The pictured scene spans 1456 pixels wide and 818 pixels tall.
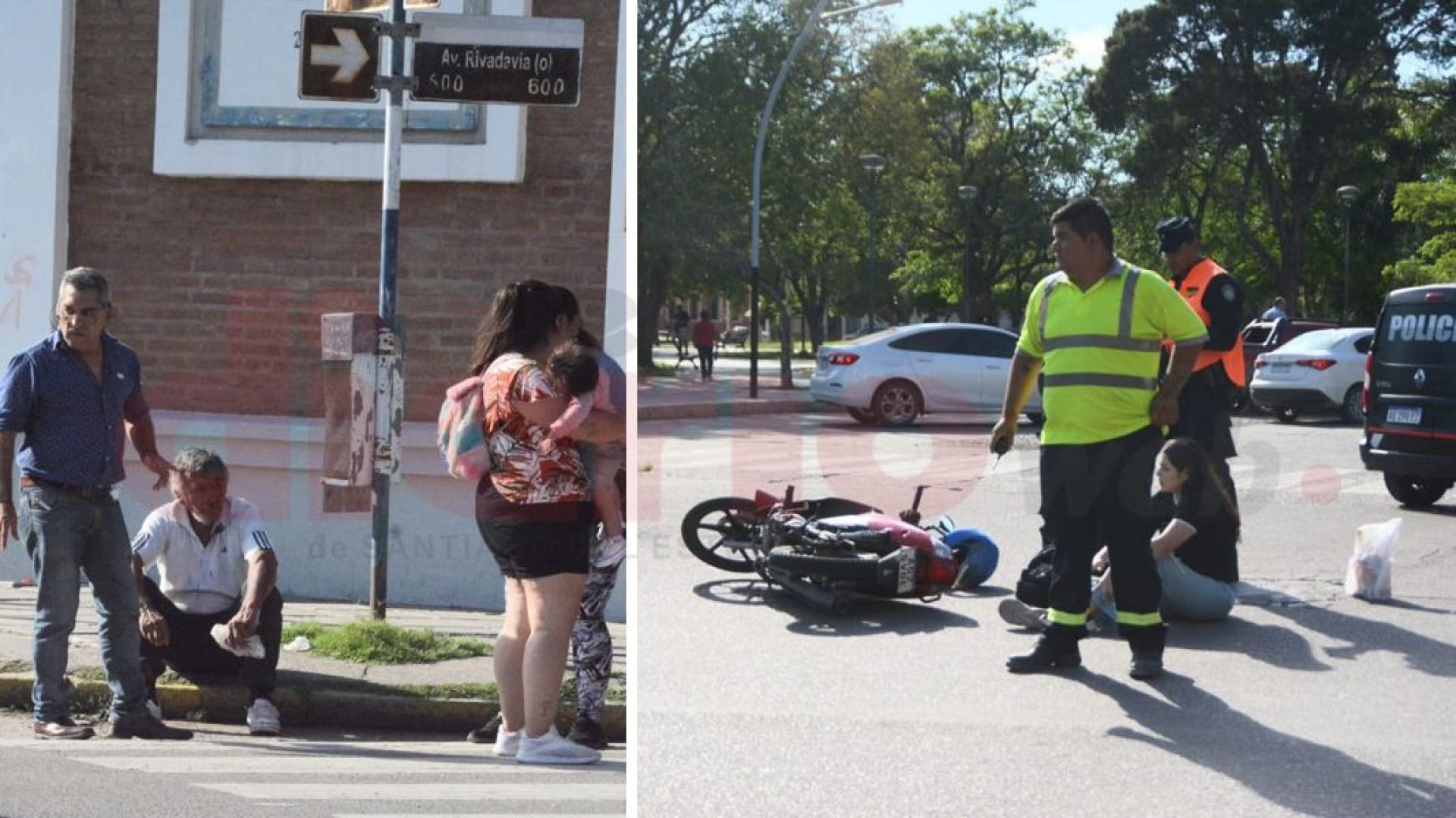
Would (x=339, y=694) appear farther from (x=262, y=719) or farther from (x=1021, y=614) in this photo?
(x=1021, y=614)

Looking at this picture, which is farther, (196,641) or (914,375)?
(914,375)

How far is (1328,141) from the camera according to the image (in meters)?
39.2

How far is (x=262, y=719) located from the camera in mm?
7531

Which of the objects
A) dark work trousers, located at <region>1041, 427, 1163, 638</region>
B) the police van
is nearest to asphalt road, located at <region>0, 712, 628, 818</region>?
dark work trousers, located at <region>1041, 427, 1163, 638</region>

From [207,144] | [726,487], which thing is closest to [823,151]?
[726,487]

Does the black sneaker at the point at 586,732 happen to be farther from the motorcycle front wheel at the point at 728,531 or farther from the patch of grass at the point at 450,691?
the motorcycle front wheel at the point at 728,531

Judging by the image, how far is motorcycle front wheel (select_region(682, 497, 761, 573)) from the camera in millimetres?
9578

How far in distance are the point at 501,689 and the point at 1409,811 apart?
115 inches

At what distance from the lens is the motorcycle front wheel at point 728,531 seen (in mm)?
9578

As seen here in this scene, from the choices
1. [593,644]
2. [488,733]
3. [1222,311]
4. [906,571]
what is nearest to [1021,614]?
[906,571]

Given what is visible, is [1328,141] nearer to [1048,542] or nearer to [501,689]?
[1048,542]

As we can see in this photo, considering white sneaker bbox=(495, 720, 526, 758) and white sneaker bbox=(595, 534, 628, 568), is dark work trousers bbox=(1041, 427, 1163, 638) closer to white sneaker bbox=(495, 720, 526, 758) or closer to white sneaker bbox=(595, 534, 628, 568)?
white sneaker bbox=(595, 534, 628, 568)

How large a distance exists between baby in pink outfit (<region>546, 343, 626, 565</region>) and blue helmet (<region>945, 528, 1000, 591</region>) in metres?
3.23

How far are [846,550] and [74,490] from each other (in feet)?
11.1
